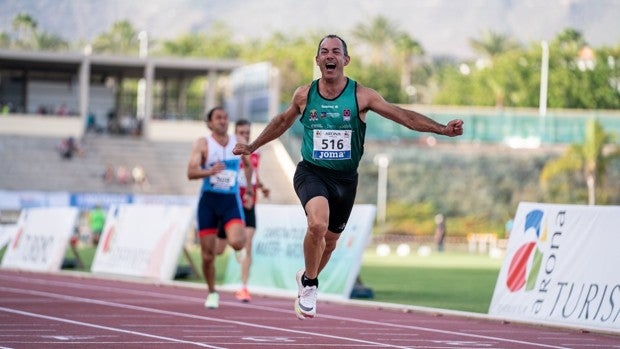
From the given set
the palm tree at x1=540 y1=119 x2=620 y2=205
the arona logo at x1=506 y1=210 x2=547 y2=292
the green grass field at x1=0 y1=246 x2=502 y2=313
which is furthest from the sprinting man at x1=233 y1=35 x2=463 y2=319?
the palm tree at x1=540 y1=119 x2=620 y2=205

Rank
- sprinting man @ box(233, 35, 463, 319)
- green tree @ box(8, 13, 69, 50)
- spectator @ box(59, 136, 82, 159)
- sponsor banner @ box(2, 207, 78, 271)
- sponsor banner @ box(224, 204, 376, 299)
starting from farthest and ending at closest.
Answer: green tree @ box(8, 13, 69, 50) → spectator @ box(59, 136, 82, 159) → sponsor banner @ box(2, 207, 78, 271) → sponsor banner @ box(224, 204, 376, 299) → sprinting man @ box(233, 35, 463, 319)

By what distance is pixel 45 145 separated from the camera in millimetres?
73625

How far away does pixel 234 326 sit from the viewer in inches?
627

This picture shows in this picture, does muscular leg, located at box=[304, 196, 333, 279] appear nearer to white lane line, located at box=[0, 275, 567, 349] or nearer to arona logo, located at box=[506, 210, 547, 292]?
white lane line, located at box=[0, 275, 567, 349]

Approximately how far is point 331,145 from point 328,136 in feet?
0.35

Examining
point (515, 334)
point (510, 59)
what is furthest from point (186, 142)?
point (515, 334)

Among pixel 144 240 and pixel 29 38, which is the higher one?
pixel 29 38

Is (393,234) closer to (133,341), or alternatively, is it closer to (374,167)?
(374,167)

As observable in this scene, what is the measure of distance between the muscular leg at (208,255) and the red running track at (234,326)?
13.8 inches

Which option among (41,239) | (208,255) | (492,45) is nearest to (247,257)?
(208,255)

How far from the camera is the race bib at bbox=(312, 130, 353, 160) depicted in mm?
13430

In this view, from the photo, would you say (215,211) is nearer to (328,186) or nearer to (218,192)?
(218,192)

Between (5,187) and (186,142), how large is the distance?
44.0ft

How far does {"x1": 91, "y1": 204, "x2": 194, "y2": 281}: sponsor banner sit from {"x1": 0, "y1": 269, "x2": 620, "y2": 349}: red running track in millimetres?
5017
